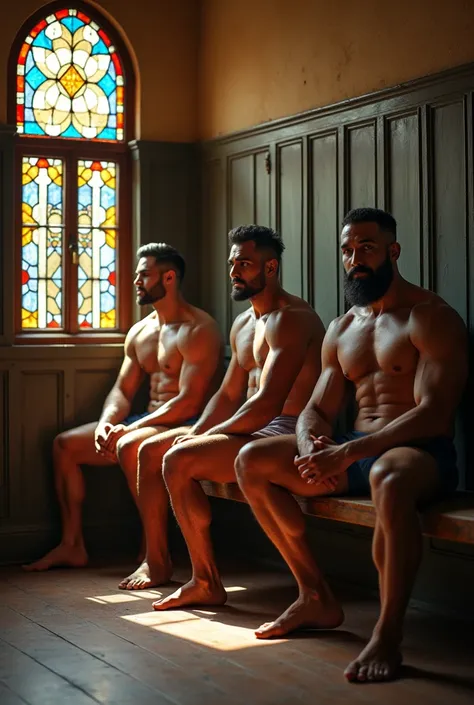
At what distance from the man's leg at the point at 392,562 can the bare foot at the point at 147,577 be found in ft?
5.98

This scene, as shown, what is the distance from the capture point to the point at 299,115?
236 inches

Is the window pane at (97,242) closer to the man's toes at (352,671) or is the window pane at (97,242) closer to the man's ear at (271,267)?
the man's ear at (271,267)

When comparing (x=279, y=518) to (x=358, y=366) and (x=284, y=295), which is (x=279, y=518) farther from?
(x=284, y=295)

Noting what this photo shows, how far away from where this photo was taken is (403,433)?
14.3ft

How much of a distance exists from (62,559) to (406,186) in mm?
2754

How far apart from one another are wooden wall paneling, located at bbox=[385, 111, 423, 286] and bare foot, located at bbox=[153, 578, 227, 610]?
1.70m

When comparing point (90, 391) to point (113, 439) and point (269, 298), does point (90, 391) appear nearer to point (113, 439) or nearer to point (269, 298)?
point (113, 439)

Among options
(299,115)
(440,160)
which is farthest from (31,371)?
(440,160)

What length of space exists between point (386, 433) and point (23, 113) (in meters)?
3.42

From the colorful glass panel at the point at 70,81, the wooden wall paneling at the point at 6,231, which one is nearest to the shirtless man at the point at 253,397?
the wooden wall paneling at the point at 6,231

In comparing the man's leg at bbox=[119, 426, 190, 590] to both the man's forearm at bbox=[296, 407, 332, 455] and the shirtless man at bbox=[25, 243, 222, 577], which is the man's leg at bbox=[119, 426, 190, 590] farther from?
the man's forearm at bbox=[296, 407, 332, 455]

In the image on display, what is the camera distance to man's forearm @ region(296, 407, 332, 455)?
182 inches

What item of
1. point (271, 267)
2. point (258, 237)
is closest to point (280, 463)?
point (271, 267)

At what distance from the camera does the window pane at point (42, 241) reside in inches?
263
